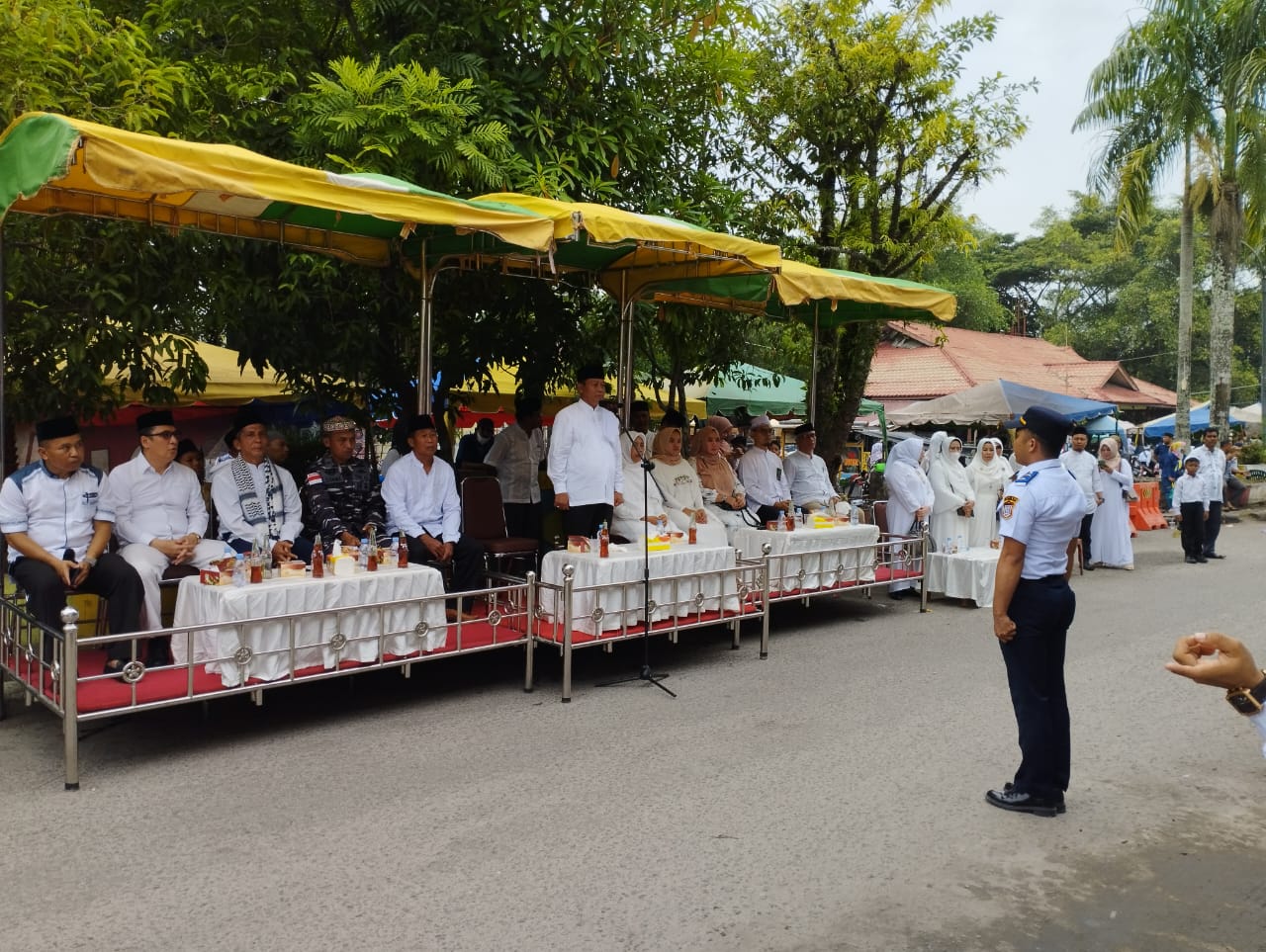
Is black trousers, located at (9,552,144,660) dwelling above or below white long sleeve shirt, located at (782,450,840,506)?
below

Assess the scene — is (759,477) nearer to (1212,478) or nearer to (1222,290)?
(1212,478)

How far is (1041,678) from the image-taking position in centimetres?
498

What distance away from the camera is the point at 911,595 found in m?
11.6

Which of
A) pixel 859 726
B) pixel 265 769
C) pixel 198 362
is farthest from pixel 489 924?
pixel 198 362

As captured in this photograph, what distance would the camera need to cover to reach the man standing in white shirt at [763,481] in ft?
36.3

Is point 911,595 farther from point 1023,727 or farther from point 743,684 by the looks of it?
point 1023,727

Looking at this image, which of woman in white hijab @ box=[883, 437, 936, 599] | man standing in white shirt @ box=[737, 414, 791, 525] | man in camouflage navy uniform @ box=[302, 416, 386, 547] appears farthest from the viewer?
woman in white hijab @ box=[883, 437, 936, 599]

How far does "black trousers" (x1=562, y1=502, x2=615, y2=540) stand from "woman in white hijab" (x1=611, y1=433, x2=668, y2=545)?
410mm

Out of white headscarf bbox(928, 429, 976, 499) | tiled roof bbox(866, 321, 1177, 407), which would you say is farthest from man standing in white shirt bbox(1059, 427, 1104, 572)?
tiled roof bbox(866, 321, 1177, 407)

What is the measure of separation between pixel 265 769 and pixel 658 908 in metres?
2.63

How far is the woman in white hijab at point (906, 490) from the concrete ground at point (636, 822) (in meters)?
3.61

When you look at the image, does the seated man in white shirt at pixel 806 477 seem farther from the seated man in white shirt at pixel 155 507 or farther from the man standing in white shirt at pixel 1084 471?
the seated man in white shirt at pixel 155 507

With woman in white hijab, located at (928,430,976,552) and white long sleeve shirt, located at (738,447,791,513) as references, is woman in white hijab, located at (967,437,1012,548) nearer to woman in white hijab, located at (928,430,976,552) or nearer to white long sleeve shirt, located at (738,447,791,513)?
woman in white hijab, located at (928,430,976,552)

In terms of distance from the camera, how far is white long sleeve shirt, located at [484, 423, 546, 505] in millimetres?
11195
